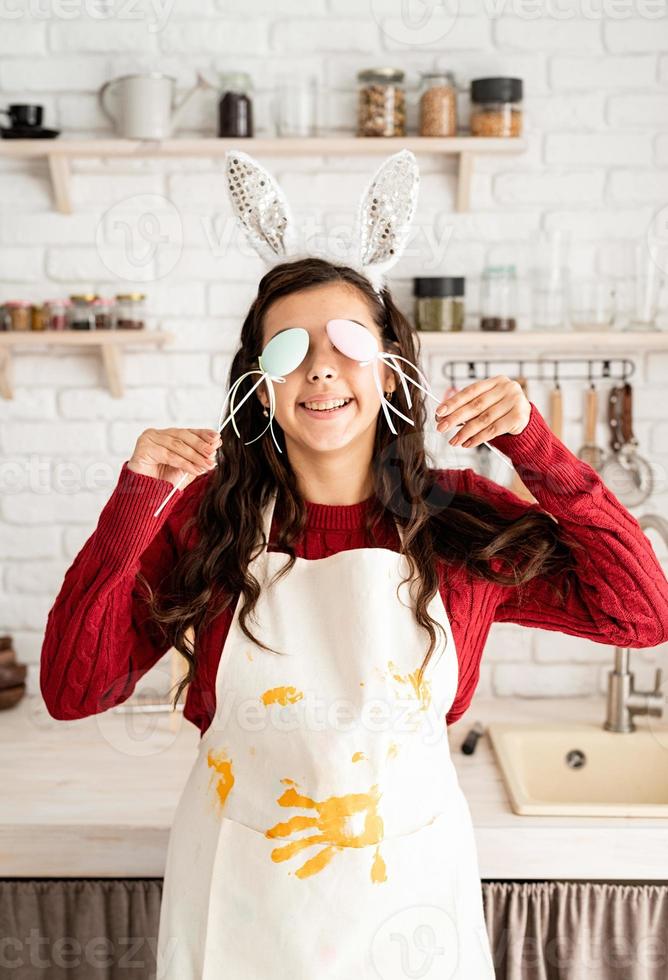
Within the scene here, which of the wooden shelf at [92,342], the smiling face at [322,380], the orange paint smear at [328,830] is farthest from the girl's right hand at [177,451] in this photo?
the wooden shelf at [92,342]

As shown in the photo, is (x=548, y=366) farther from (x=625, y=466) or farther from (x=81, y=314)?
(x=81, y=314)

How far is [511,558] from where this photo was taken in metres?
1.25

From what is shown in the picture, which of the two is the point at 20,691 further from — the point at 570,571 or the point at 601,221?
the point at 601,221

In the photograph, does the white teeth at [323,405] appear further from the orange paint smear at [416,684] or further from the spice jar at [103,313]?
the spice jar at [103,313]

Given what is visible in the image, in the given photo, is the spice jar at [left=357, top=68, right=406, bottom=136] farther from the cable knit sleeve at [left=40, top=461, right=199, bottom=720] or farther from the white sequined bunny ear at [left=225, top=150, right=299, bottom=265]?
the cable knit sleeve at [left=40, top=461, right=199, bottom=720]

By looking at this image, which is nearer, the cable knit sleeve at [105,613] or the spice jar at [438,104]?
the cable knit sleeve at [105,613]

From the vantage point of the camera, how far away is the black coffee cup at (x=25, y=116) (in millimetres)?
1858

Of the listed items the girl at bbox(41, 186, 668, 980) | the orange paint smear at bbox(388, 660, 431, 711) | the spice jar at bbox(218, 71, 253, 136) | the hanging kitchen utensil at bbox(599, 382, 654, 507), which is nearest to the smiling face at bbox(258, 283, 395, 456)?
the girl at bbox(41, 186, 668, 980)

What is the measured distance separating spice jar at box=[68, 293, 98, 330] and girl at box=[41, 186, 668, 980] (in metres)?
0.69

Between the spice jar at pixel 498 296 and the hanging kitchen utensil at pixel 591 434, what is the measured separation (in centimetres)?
22

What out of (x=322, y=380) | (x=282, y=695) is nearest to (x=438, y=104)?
(x=322, y=380)

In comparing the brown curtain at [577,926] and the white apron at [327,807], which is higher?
the white apron at [327,807]

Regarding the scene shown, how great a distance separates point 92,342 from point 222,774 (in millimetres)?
971

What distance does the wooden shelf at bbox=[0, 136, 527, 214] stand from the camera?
184cm
